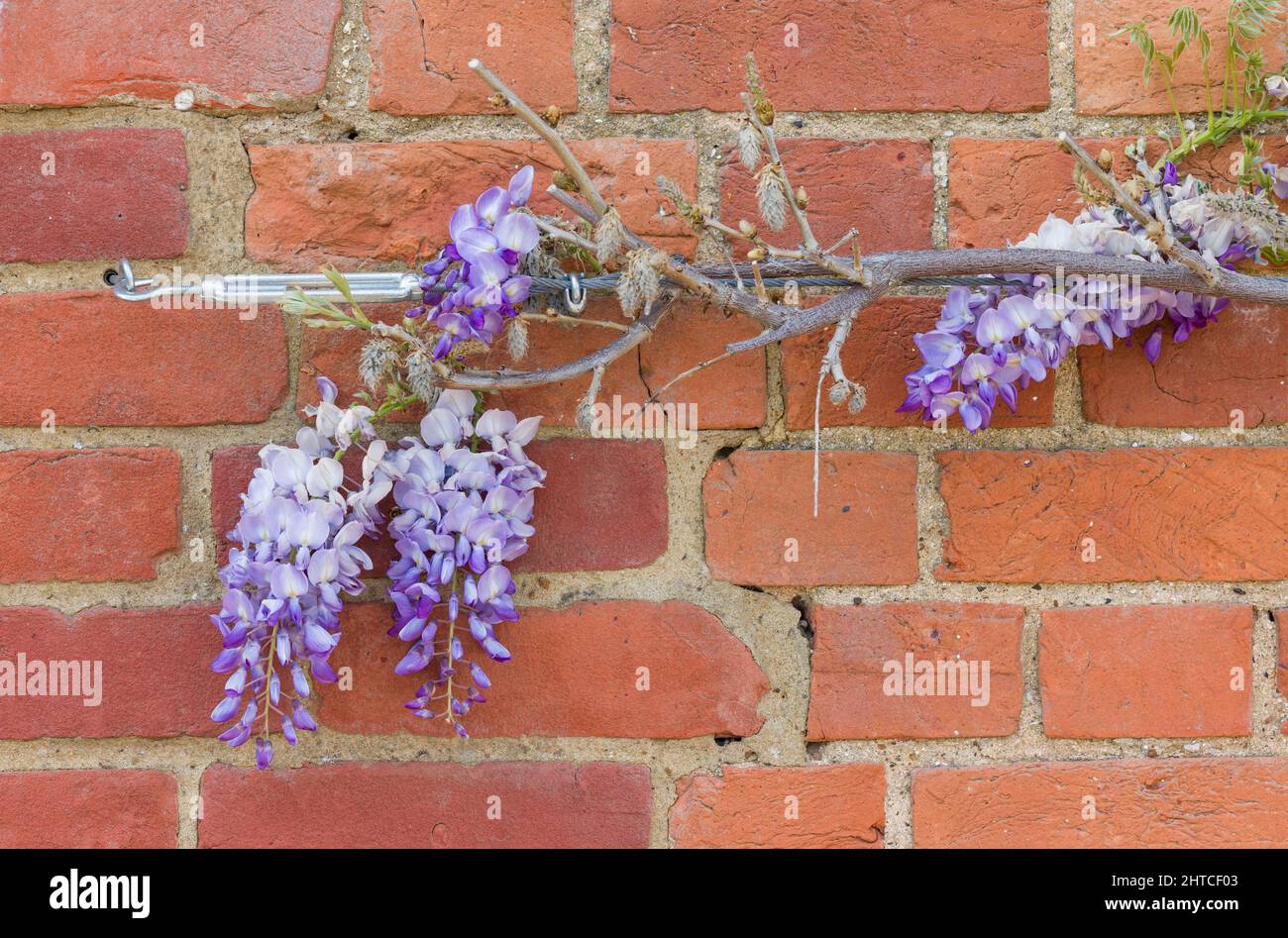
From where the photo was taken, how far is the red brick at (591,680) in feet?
2.43

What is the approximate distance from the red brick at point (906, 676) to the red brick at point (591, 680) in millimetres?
57

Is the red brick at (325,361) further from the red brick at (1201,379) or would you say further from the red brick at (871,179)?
the red brick at (1201,379)

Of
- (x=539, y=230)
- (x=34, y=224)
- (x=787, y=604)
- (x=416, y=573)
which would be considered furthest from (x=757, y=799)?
(x=34, y=224)

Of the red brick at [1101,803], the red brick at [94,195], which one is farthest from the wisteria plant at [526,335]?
the red brick at [1101,803]

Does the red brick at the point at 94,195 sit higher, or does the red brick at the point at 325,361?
the red brick at the point at 94,195

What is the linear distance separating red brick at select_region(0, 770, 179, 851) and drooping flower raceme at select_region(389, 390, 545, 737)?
206 millimetres

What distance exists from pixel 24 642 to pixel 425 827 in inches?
11.9

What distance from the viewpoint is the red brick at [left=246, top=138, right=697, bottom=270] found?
74 centimetres

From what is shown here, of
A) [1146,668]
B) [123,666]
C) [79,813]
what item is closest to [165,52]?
[123,666]

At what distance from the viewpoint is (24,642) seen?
739mm

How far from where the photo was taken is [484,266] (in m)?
0.64

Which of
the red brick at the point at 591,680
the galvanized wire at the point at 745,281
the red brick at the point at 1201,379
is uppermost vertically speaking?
the galvanized wire at the point at 745,281

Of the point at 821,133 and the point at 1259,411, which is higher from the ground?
the point at 821,133

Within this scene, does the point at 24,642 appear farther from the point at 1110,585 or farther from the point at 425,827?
the point at 1110,585
